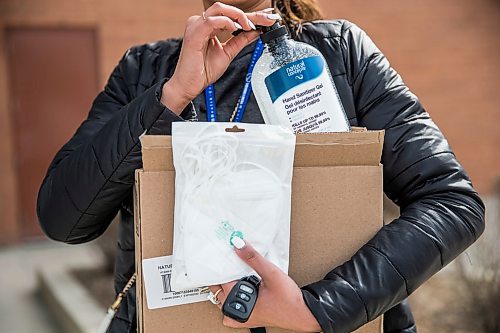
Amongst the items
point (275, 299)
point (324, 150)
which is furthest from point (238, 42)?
point (275, 299)

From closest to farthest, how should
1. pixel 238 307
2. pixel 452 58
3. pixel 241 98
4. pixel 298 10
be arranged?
pixel 238 307
pixel 241 98
pixel 298 10
pixel 452 58

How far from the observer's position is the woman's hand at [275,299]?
119 cm

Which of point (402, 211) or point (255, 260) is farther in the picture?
point (402, 211)

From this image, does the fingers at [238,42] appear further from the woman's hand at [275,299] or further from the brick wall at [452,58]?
the brick wall at [452,58]

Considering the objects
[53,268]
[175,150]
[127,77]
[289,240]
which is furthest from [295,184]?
[53,268]

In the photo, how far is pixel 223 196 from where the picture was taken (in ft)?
3.92

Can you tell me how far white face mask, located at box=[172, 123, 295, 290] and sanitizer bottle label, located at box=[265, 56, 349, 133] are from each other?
147mm

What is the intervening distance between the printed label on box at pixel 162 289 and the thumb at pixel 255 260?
0.47 feet

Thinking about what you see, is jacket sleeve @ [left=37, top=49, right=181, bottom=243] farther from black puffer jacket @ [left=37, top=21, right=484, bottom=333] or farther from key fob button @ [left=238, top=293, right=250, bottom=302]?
key fob button @ [left=238, top=293, right=250, bottom=302]

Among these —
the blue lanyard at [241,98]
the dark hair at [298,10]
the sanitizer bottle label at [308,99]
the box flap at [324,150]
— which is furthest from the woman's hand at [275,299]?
the dark hair at [298,10]

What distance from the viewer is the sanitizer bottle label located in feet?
4.51

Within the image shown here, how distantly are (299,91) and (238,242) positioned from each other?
37 cm

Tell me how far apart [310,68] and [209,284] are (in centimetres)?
49

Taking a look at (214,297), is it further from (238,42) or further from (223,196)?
(238,42)
